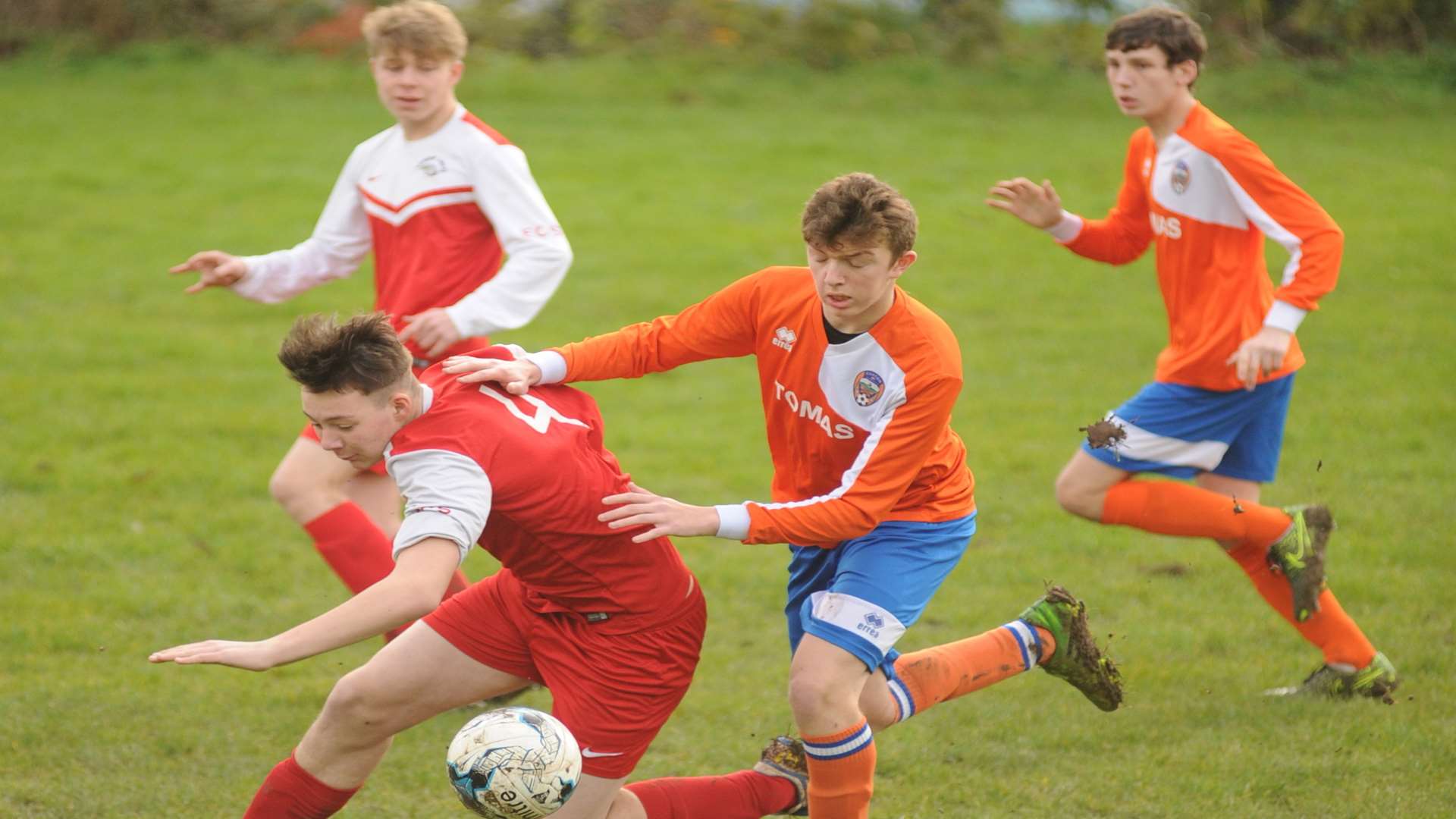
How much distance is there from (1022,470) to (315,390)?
4.83 m

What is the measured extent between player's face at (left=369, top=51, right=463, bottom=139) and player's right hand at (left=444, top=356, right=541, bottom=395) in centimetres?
165

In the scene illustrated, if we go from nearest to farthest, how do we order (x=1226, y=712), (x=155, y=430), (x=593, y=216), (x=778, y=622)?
(x=1226, y=712) → (x=778, y=622) → (x=155, y=430) → (x=593, y=216)

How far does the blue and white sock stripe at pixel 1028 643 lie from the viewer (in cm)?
447

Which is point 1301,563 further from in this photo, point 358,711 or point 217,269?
point 217,269

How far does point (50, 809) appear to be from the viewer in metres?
4.27

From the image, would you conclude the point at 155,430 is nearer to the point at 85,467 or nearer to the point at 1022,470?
the point at 85,467

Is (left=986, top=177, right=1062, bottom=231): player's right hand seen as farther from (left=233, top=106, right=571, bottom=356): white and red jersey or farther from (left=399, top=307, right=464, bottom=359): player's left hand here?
(left=399, top=307, right=464, bottom=359): player's left hand

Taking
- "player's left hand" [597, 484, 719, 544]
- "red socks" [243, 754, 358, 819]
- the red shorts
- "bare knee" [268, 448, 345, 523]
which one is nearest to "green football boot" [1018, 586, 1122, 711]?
the red shorts

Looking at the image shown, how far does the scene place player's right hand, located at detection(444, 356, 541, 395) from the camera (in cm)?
364

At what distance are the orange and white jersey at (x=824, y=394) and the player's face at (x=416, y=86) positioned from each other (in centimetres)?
146

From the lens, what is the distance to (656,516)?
11.2 ft

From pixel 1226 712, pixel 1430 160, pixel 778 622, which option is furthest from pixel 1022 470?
pixel 1430 160

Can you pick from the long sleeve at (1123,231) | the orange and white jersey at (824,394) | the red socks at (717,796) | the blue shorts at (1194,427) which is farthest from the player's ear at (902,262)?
the long sleeve at (1123,231)

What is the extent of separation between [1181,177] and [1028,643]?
174 centimetres
